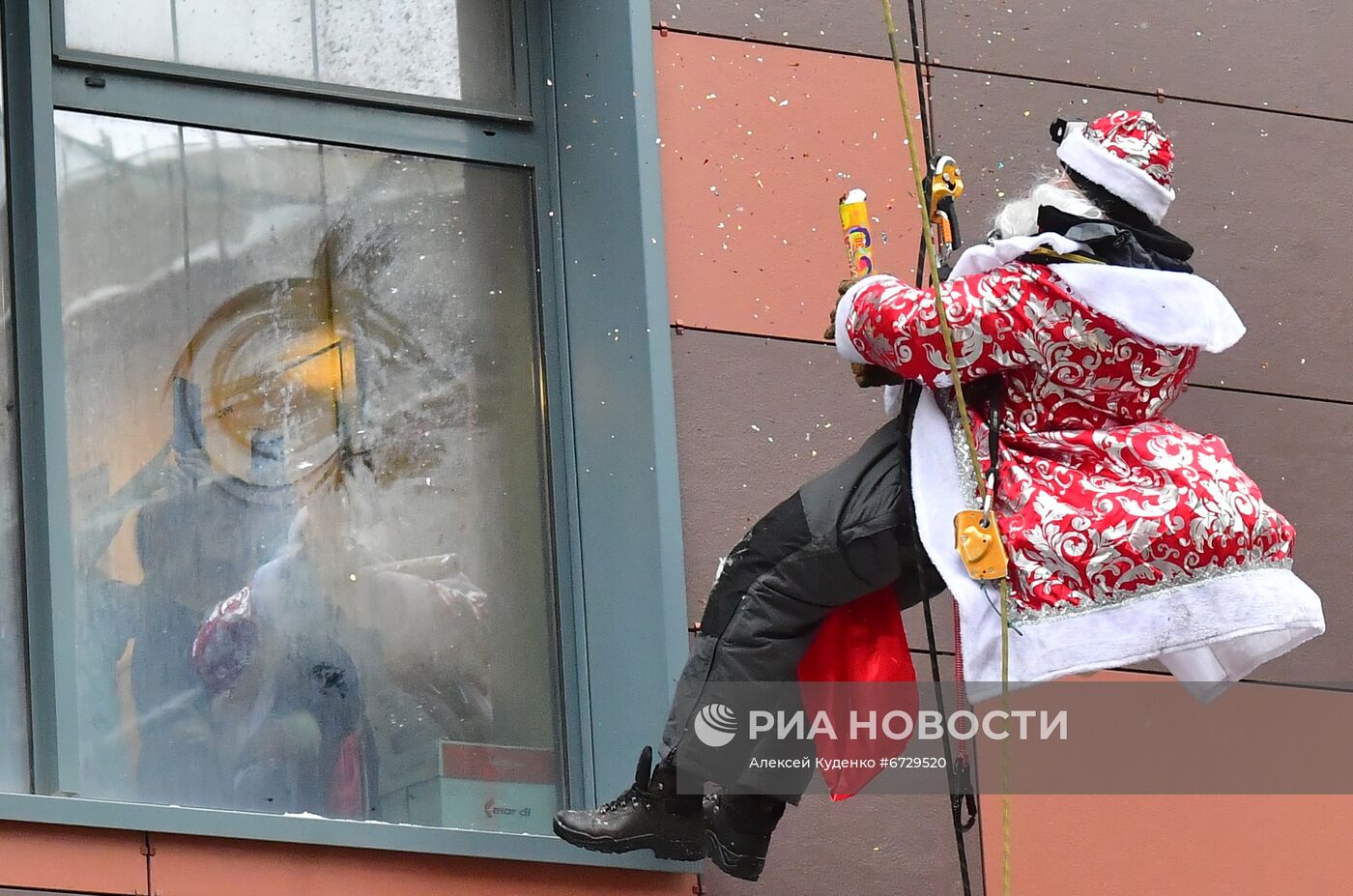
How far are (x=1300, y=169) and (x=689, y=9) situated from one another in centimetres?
165

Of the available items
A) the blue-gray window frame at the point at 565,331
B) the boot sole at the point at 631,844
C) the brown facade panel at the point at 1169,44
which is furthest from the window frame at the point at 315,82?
the boot sole at the point at 631,844

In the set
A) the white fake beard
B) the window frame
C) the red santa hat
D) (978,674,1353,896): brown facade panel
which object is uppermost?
the window frame

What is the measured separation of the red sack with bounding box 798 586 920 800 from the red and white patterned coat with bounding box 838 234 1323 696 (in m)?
0.25

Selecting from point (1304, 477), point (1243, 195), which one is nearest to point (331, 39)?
point (1243, 195)

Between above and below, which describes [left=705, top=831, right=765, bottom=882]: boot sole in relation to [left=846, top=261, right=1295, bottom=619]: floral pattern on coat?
below

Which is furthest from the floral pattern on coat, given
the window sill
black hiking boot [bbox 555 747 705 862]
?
the window sill

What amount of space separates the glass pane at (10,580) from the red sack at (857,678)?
1.54 m

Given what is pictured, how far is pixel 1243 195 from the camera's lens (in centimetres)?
563

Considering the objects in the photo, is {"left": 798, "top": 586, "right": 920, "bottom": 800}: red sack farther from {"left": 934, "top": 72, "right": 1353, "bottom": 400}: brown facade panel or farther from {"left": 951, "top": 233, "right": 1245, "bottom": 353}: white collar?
{"left": 934, "top": 72, "right": 1353, "bottom": 400}: brown facade panel

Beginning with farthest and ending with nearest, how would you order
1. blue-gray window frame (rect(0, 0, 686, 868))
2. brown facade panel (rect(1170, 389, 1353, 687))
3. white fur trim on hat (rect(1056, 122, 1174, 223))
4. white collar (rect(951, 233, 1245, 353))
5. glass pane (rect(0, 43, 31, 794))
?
1. brown facade panel (rect(1170, 389, 1353, 687))
2. blue-gray window frame (rect(0, 0, 686, 868))
3. glass pane (rect(0, 43, 31, 794))
4. white fur trim on hat (rect(1056, 122, 1174, 223))
5. white collar (rect(951, 233, 1245, 353))

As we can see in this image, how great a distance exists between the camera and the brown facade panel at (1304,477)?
5.34m

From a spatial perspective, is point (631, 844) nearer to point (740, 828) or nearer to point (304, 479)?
point (740, 828)

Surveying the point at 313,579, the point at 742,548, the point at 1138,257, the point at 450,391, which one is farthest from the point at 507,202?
the point at 1138,257

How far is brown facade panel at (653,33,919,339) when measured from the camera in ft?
16.7
